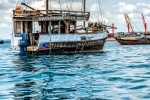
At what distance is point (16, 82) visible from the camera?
15.6 metres

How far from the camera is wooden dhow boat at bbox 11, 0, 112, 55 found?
37.1m

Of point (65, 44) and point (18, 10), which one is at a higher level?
point (18, 10)

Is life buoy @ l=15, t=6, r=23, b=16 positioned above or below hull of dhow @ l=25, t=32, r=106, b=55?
above

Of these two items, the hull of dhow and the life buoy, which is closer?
the hull of dhow

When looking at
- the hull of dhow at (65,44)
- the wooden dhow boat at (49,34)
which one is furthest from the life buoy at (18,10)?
the hull of dhow at (65,44)

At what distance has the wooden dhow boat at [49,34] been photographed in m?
37.1

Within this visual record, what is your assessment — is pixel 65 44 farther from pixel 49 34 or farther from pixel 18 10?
pixel 18 10

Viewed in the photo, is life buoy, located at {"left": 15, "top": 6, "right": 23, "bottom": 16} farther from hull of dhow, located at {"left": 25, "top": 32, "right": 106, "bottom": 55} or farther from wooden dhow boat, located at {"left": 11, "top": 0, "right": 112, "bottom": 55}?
hull of dhow, located at {"left": 25, "top": 32, "right": 106, "bottom": 55}

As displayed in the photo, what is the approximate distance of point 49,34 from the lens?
122ft

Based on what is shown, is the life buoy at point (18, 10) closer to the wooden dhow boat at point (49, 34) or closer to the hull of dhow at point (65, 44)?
the wooden dhow boat at point (49, 34)

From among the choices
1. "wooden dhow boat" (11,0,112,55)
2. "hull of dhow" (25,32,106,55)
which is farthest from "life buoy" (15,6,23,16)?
"hull of dhow" (25,32,106,55)

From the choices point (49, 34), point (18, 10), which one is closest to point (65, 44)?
point (49, 34)

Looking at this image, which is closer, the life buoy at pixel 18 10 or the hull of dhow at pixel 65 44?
the hull of dhow at pixel 65 44

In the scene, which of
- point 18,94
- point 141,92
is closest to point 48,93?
point 18,94
